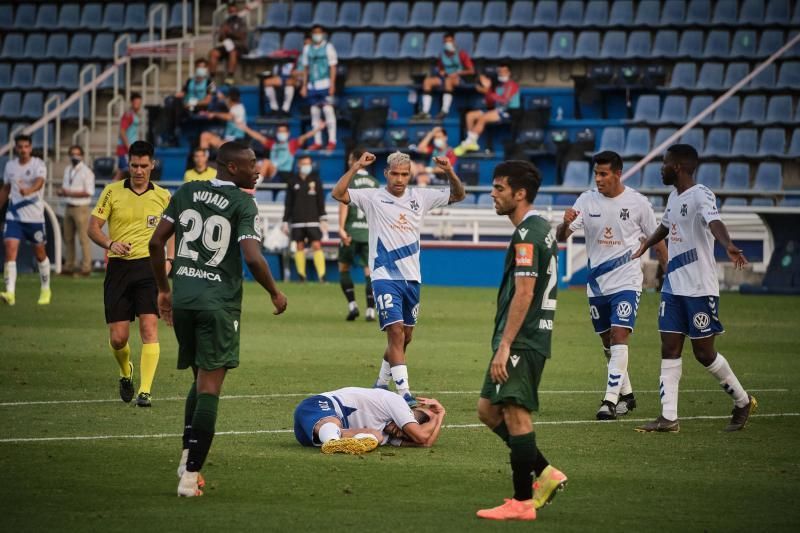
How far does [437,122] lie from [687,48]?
596 cm

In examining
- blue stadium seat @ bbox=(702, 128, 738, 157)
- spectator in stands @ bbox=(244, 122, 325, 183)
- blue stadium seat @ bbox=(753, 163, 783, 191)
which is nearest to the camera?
blue stadium seat @ bbox=(753, 163, 783, 191)

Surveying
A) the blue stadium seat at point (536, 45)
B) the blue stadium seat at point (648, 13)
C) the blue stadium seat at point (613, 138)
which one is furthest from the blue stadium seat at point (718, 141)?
the blue stadium seat at point (536, 45)

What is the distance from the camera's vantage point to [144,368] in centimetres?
1205

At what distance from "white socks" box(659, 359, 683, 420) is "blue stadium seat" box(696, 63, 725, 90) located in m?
20.8

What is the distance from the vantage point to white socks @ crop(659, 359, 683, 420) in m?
10.9

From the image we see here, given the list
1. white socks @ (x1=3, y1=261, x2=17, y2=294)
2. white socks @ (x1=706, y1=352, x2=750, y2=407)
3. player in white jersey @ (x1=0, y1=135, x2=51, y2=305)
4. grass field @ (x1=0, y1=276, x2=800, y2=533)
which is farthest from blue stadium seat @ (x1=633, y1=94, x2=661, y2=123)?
white socks @ (x1=706, y1=352, x2=750, y2=407)

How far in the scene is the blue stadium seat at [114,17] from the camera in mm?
36778

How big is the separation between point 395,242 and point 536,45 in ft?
69.4

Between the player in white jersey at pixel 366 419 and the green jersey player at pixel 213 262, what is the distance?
1.75 metres

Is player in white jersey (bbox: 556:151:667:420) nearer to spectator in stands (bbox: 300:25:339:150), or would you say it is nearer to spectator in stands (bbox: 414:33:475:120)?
spectator in stands (bbox: 414:33:475:120)

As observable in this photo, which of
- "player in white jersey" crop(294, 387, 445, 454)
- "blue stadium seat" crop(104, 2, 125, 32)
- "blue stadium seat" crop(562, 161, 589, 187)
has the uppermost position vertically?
"blue stadium seat" crop(104, 2, 125, 32)

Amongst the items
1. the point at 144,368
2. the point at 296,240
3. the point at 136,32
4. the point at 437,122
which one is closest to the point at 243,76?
the point at 136,32

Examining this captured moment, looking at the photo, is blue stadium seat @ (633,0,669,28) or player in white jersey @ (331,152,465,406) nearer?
player in white jersey @ (331,152,465,406)

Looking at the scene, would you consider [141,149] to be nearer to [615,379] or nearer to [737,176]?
[615,379]
